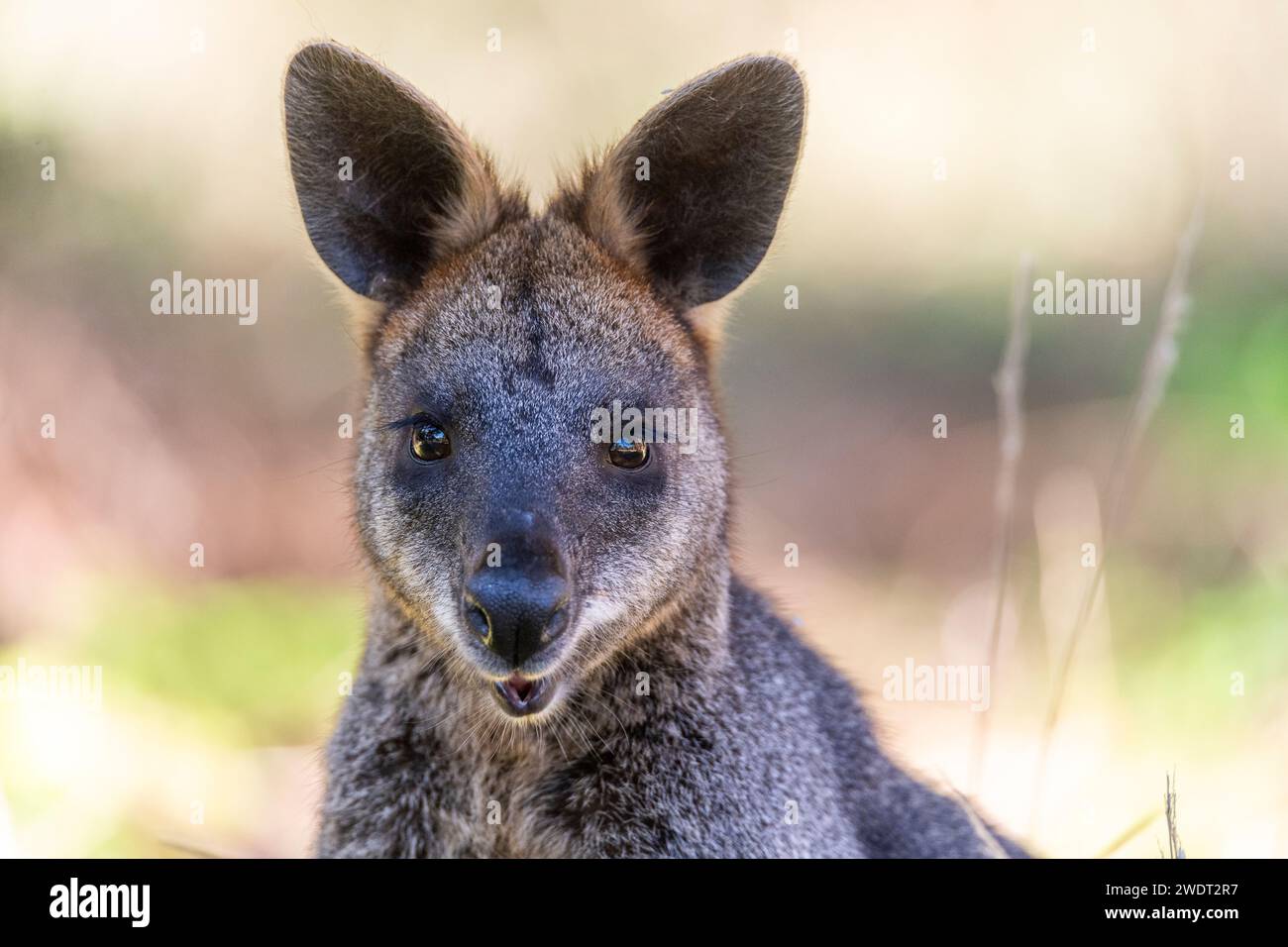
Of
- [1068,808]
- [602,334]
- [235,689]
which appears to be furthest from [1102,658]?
[235,689]

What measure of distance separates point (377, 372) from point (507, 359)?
683 millimetres

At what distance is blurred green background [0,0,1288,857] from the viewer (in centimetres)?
786

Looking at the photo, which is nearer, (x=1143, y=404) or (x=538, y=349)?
(x=538, y=349)

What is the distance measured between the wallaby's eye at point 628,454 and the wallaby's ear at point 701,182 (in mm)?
845

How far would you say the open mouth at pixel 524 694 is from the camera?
4.48 meters

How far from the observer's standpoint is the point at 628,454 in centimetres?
480

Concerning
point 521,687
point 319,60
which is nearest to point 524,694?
point 521,687

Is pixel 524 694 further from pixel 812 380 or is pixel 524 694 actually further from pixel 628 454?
pixel 812 380

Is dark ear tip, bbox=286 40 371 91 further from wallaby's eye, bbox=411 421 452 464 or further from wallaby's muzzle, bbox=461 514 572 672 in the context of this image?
wallaby's muzzle, bbox=461 514 572 672

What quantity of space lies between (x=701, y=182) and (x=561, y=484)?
1.43 m

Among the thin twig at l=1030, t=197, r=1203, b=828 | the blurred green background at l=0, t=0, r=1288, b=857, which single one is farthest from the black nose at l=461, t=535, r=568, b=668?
the blurred green background at l=0, t=0, r=1288, b=857

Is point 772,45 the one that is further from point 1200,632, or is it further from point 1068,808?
point 1068,808

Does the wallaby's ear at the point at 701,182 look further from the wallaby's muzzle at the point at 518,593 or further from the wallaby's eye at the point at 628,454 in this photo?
the wallaby's muzzle at the point at 518,593

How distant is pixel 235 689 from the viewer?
855 cm
